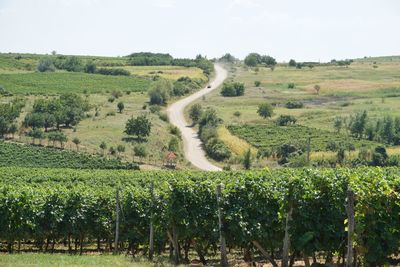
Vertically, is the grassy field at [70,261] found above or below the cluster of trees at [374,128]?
above

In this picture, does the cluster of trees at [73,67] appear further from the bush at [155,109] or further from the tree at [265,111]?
the tree at [265,111]

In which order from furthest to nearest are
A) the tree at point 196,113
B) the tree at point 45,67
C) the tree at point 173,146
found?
the tree at point 45,67 < the tree at point 196,113 < the tree at point 173,146

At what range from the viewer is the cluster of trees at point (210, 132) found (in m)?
88.1

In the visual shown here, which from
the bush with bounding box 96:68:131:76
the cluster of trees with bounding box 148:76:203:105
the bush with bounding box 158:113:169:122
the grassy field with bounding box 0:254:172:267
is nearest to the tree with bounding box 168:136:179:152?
the bush with bounding box 158:113:169:122

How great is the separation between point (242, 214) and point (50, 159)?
6599 cm

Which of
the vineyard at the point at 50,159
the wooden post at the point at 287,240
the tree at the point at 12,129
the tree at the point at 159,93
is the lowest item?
the vineyard at the point at 50,159

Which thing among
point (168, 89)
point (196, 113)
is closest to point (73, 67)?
point (168, 89)

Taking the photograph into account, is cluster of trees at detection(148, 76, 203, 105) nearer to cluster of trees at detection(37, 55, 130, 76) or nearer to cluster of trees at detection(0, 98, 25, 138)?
cluster of trees at detection(37, 55, 130, 76)

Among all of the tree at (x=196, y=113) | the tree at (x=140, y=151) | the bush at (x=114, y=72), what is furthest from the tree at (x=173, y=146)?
the bush at (x=114, y=72)

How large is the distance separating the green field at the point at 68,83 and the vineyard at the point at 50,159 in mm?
50542

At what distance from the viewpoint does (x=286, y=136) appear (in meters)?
97.2

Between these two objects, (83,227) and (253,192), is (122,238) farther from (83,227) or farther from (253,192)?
(253,192)

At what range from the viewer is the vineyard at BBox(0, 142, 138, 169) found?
76812mm

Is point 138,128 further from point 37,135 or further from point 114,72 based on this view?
point 114,72
